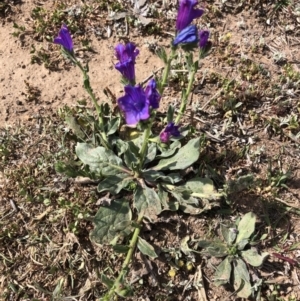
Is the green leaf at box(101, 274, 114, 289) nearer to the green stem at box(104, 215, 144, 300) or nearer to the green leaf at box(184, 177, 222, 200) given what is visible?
the green stem at box(104, 215, 144, 300)

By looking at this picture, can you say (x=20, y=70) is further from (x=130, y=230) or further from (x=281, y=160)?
(x=281, y=160)

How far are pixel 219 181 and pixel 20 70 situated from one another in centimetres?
222

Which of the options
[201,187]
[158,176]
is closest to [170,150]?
[158,176]

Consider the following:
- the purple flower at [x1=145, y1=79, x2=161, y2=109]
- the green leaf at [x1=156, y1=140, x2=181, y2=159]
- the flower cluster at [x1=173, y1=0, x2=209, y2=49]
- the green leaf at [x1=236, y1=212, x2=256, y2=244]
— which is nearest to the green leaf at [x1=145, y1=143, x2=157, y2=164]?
the green leaf at [x1=156, y1=140, x2=181, y2=159]

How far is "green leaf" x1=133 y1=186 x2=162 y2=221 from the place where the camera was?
3939mm

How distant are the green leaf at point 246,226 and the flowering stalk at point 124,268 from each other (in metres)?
0.82

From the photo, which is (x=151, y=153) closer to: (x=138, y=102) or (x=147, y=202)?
(x=147, y=202)

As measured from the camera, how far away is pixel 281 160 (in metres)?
4.50

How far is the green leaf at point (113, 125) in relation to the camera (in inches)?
165

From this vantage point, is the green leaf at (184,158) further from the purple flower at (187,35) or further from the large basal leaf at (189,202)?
the purple flower at (187,35)

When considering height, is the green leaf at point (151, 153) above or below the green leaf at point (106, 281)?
above

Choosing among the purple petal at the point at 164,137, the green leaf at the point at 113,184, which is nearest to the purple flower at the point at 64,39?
the purple petal at the point at 164,137

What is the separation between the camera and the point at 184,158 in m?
4.02

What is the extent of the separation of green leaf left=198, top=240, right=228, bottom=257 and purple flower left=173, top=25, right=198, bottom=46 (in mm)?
1647
